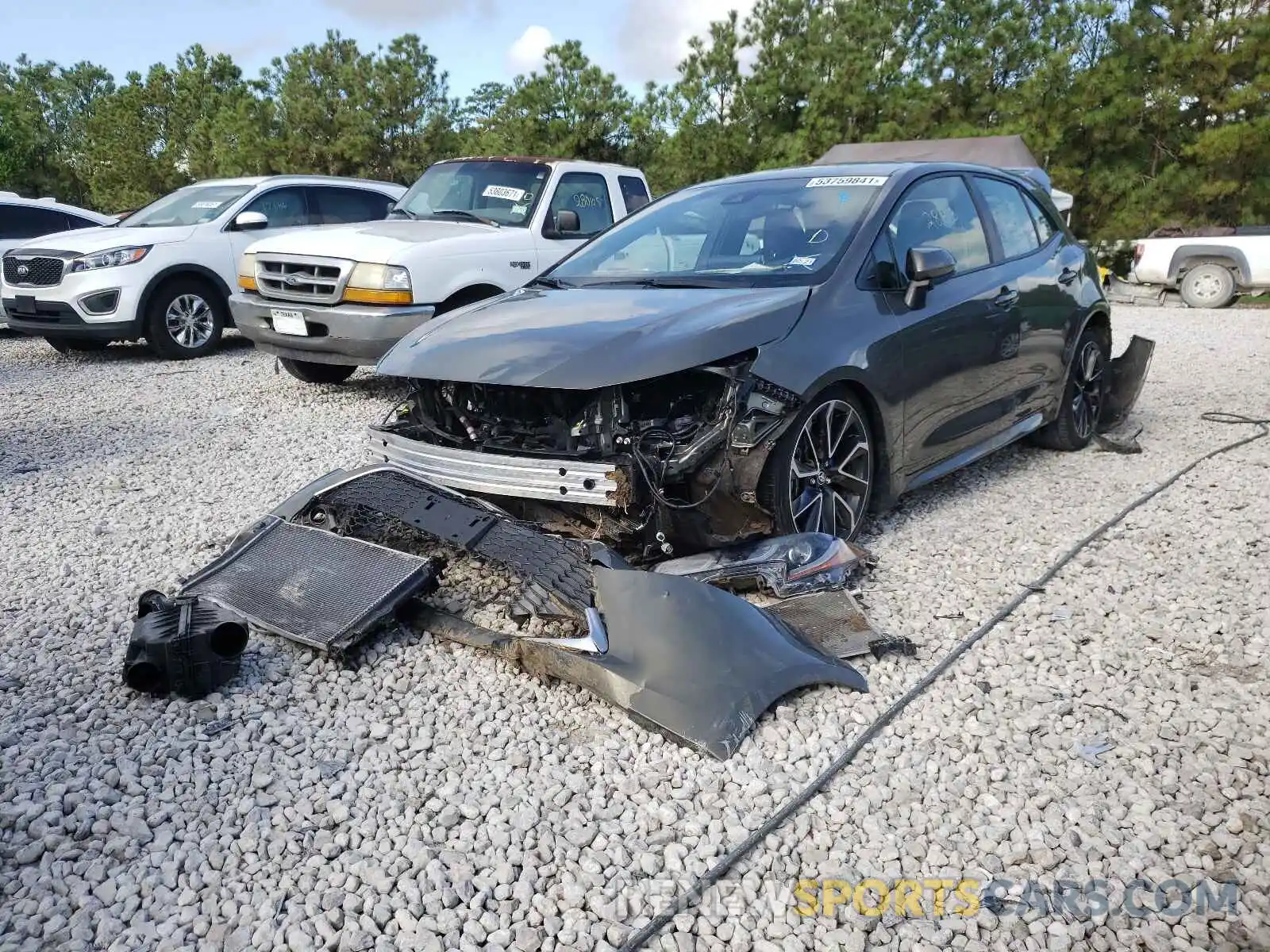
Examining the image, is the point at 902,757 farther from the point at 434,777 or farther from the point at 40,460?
the point at 40,460

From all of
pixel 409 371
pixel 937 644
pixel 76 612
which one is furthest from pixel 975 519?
pixel 76 612

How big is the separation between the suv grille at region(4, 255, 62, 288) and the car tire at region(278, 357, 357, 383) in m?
2.90

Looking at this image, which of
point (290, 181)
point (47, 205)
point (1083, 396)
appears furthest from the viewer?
point (47, 205)

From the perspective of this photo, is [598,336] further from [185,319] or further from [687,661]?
[185,319]

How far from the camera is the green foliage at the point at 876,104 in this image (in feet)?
67.2

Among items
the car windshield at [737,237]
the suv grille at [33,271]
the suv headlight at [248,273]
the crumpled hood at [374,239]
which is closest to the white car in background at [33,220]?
the suv grille at [33,271]

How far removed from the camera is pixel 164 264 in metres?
9.68

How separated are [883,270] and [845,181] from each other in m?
0.63

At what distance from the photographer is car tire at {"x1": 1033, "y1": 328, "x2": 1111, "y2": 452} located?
6031 millimetres

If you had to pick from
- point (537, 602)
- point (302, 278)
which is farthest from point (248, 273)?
point (537, 602)

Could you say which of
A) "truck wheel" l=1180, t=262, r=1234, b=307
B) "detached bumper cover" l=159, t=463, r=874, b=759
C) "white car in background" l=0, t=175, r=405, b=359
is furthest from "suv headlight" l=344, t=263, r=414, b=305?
"truck wheel" l=1180, t=262, r=1234, b=307

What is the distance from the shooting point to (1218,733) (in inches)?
116

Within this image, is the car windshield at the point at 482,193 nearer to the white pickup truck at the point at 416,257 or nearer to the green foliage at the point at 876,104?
the white pickup truck at the point at 416,257

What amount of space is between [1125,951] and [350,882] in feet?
5.84
